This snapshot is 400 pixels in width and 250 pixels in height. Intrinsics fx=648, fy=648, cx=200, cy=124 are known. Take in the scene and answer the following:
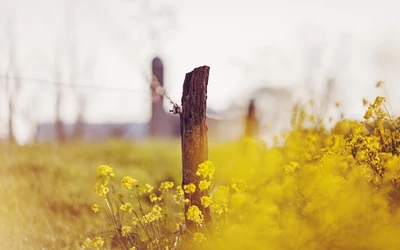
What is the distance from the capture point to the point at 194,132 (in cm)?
463

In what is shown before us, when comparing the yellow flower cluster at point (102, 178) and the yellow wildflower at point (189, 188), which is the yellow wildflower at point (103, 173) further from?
the yellow wildflower at point (189, 188)

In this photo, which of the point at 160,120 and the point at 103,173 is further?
the point at 160,120

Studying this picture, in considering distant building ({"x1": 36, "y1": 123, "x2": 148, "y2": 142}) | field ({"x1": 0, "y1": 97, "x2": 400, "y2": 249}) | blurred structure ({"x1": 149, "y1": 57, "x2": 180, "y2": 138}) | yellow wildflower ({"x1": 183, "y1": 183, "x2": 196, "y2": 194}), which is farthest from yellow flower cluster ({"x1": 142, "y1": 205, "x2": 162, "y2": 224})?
blurred structure ({"x1": 149, "y1": 57, "x2": 180, "y2": 138})

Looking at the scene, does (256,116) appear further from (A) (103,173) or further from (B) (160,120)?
(B) (160,120)

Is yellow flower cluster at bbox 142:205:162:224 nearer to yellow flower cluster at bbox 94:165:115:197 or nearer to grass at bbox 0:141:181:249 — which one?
yellow flower cluster at bbox 94:165:115:197

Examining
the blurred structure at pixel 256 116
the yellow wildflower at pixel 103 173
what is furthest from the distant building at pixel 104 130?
the yellow wildflower at pixel 103 173

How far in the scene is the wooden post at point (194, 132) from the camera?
462 cm

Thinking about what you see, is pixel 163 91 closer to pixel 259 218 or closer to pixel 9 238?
pixel 259 218

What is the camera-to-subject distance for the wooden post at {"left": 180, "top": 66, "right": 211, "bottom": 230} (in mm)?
4617

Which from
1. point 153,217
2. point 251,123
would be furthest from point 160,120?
point 153,217

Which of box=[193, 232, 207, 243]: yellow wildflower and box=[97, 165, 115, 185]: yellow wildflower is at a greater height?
box=[97, 165, 115, 185]: yellow wildflower

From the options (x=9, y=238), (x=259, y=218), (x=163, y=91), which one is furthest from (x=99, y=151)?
(x=259, y=218)

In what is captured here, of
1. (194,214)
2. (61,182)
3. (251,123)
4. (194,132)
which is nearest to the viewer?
(194,214)

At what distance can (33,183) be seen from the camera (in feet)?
32.9
